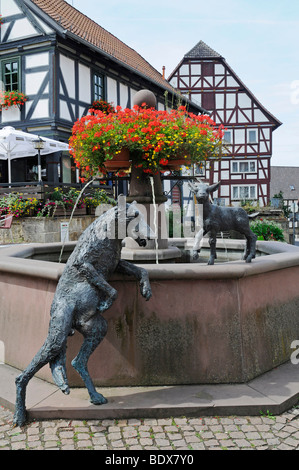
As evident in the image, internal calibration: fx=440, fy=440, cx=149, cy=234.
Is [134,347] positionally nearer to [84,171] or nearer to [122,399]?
[122,399]

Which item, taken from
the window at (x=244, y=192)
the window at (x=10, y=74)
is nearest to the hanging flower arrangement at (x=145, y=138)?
the window at (x=10, y=74)

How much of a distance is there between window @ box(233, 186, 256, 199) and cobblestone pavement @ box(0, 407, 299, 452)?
28600 millimetres

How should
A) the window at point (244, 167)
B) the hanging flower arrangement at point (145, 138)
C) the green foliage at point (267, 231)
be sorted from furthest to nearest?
1. the window at point (244, 167)
2. the green foliage at point (267, 231)
3. the hanging flower arrangement at point (145, 138)

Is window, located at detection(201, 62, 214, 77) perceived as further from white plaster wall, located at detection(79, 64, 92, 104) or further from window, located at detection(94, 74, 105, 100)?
white plaster wall, located at detection(79, 64, 92, 104)

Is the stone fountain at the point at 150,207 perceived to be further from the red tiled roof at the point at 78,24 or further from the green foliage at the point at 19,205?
the red tiled roof at the point at 78,24

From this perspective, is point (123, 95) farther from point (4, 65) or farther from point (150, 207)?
point (150, 207)

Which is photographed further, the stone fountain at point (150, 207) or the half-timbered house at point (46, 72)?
the half-timbered house at point (46, 72)

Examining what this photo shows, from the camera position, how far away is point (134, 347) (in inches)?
126

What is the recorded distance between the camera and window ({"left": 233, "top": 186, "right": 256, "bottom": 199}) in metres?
30.7

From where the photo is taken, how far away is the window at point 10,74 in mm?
16391

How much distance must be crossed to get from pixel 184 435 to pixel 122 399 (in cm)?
53

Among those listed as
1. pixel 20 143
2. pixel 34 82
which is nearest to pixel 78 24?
pixel 34 82

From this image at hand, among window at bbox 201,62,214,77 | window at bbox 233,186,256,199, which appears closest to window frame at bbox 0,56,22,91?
window at bbox 201,62,214,77

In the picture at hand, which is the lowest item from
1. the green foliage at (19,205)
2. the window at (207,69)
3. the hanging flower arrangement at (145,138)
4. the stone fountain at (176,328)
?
the stone fountain at (176,328)
